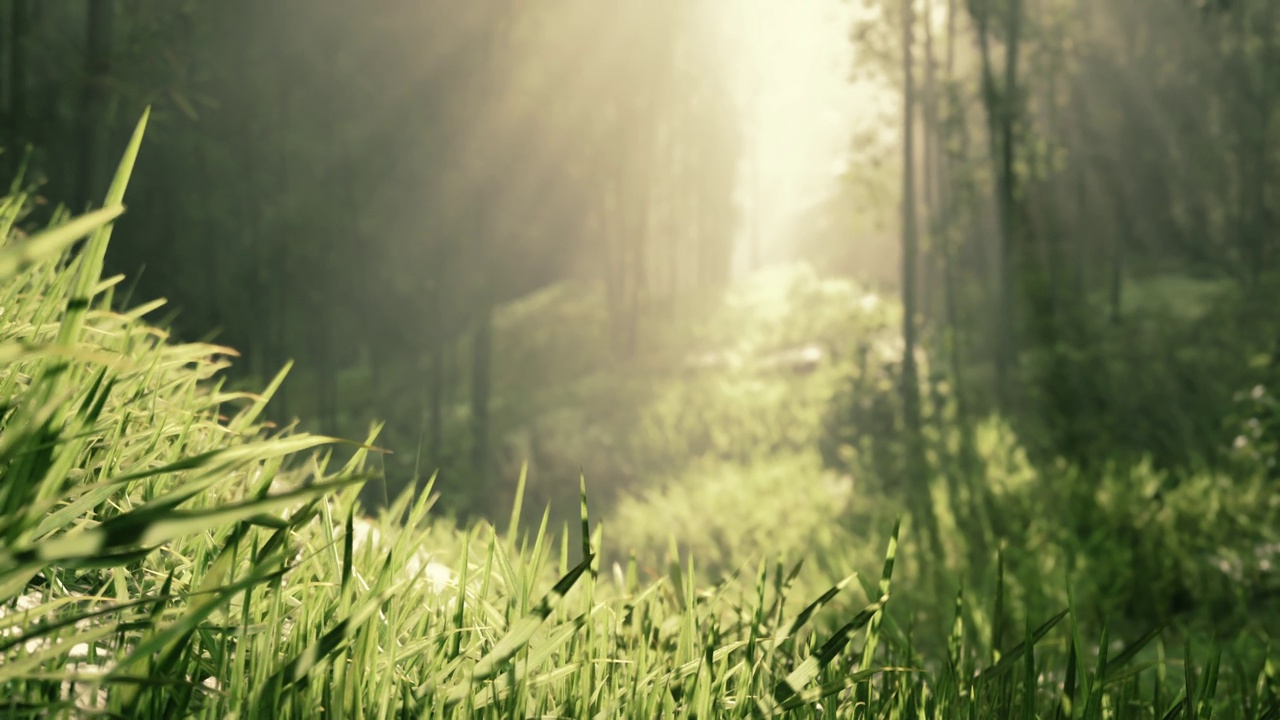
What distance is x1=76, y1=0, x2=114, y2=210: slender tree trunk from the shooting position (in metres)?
5.70

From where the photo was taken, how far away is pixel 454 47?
13555 mm

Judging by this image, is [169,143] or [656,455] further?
[656,455]

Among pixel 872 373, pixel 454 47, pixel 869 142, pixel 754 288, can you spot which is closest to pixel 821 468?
pixel 872 373

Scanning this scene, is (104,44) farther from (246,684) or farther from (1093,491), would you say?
(1093,491)

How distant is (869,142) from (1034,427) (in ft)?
15.6

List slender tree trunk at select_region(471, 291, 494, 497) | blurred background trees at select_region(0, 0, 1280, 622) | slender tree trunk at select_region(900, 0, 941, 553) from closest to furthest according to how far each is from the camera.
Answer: blurred background trees at select_region(0, 0, 1280, 622), slender tree trunk at select_region(900, 0, 941, 553), slender tree trunk at select_region(471, 291, 494, 497)

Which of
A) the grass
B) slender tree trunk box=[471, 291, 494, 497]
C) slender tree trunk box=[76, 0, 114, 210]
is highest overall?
slender tree trunk box=[76, 0, 114, 210]

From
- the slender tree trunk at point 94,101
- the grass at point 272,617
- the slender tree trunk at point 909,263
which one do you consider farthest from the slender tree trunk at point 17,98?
the slender tree trunk at point 909,263

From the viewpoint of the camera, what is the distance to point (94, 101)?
5.86 meters

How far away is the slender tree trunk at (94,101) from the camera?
5.70m

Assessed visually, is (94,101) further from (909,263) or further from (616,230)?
(616,230)

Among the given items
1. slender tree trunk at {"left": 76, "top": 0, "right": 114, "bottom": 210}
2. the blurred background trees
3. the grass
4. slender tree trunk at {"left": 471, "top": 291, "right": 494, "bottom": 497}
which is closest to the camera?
the grass

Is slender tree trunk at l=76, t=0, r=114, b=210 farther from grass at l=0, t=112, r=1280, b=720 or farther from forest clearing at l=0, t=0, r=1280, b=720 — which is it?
grass at l=0, t=112, r=1280, b=720

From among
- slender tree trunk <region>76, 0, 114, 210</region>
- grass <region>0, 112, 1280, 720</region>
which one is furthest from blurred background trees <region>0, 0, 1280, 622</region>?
grass <region>0, 112, 1280, 720</region>
